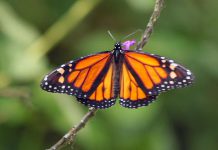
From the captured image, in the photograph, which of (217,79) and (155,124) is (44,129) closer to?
(155,124)

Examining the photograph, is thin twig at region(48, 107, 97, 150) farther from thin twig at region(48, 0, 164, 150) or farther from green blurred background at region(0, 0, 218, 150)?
green blurred background at region(0, 0, 218, 150)

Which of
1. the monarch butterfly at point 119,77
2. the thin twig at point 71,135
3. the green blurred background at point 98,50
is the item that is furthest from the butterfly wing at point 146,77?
the green blurred background at point 98,50

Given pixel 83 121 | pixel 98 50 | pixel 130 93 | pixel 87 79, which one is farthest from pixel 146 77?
pixel 98 50

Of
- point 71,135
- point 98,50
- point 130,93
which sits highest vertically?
point 98,50

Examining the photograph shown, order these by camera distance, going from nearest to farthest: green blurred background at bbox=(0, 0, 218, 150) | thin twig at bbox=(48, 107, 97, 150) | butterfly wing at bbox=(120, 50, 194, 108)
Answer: thin twig at bbox=(48, 107, 97, 150) < butterfly wing at bbox=(120, 50, 194, 108) < green blurred background at bbox=(0, 0, 218, 150)

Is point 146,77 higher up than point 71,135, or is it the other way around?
point 146,77

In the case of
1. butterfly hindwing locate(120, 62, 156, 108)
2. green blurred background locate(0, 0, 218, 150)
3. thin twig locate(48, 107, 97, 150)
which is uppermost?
green blurred background locate(0, 0, 218, 150)

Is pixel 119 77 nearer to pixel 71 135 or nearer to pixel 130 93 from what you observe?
pixel 130 93

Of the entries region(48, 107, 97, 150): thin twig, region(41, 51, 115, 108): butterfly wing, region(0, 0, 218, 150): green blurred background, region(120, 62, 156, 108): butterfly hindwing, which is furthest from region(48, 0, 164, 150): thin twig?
region(0, 0, 218, 150): green blurred background

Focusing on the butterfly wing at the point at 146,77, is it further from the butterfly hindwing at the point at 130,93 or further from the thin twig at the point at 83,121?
the thin twig at the point at 83,121
